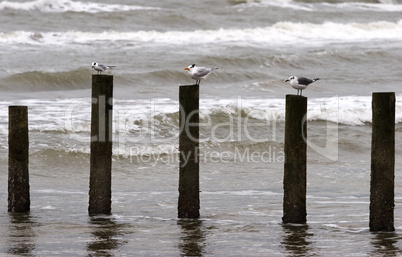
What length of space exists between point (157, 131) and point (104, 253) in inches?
301

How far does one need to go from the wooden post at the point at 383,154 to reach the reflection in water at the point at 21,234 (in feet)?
9.71

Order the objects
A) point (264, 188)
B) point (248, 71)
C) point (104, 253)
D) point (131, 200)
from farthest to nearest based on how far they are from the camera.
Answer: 1. point (248, 71)
2. point (264, 188)
3. point (131, 200)
4. point (104, 253)

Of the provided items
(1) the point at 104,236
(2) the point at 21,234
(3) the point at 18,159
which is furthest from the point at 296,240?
(3) the point at 18,159

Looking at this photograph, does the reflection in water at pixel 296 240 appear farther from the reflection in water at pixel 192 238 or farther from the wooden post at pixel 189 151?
the wooden post at pixel 189 151

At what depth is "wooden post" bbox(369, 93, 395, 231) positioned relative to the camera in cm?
702

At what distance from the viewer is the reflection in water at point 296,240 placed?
22.1 ft

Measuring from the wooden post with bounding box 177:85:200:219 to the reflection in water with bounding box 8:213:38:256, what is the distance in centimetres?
142

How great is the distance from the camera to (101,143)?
7.79 m

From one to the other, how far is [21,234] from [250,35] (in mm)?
23245

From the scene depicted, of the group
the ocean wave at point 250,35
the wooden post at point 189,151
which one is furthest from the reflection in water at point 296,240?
the ocean wave at point 250,35

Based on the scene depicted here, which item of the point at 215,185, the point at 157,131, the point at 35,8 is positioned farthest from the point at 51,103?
the point at 35,8

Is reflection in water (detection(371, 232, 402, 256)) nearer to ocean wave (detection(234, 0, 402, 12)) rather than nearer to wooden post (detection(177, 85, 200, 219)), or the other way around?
wooden post (detection(177, 85, 200, 219))

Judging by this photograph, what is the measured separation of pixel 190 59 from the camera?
77.5 ft

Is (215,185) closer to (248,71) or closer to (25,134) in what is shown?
(25,134)
